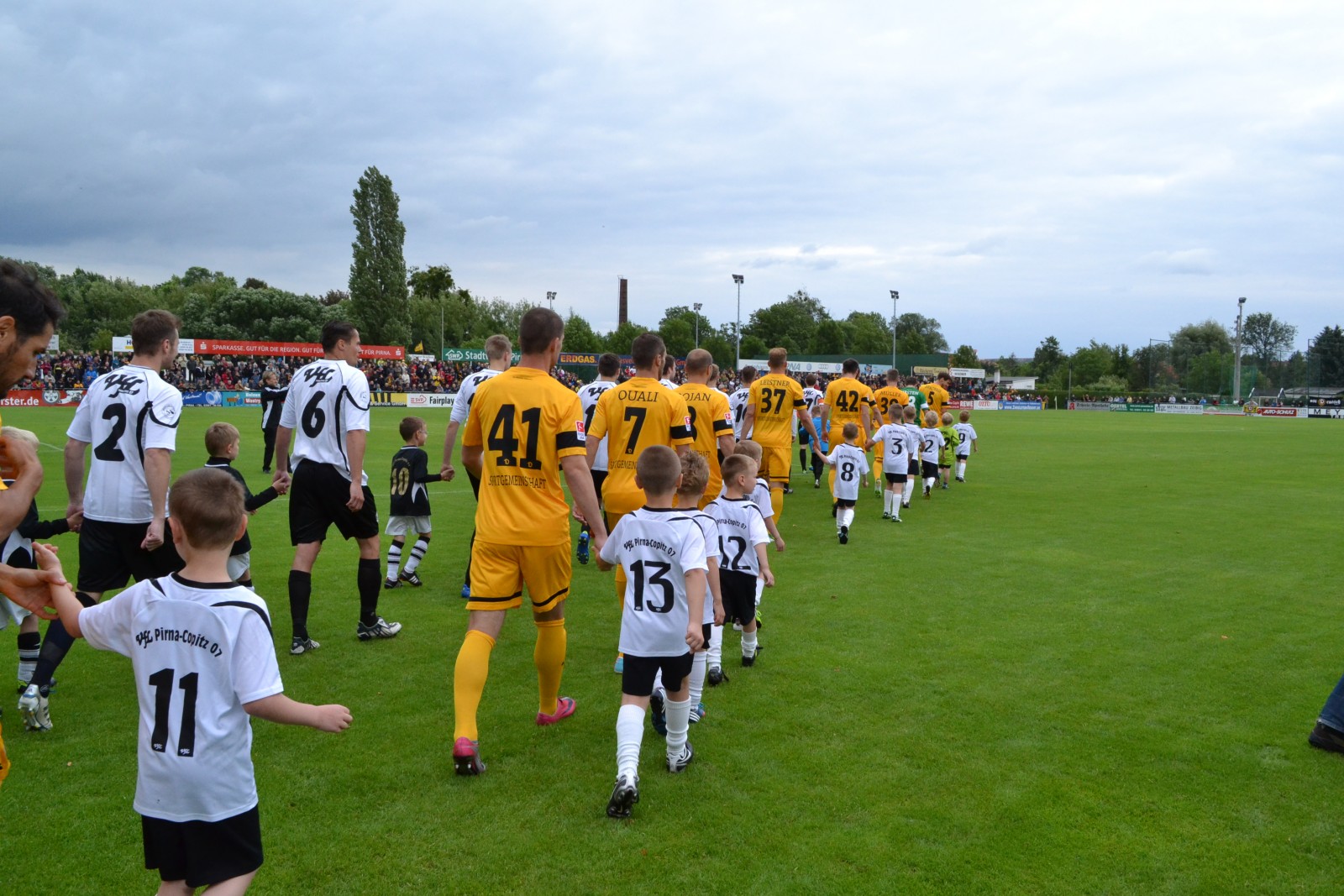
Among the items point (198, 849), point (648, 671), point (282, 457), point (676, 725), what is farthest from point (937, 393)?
point (198, 849)

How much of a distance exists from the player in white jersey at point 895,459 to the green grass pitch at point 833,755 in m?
3.49

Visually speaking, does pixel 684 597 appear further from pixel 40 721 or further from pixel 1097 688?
pixel 40 721

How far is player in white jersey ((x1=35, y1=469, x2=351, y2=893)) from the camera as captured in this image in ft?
8.20

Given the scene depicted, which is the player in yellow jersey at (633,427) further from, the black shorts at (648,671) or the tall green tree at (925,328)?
the tall green tree at (925,328)

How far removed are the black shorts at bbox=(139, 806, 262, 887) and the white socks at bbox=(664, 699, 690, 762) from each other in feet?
7.01

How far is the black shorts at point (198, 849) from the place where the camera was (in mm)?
2557

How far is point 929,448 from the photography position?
592 inches

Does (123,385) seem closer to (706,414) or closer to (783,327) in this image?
(706,414)

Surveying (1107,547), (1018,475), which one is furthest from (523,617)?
(1018,475)

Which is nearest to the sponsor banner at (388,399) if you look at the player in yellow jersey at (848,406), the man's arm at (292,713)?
the player in yellow jersey at (848,406)

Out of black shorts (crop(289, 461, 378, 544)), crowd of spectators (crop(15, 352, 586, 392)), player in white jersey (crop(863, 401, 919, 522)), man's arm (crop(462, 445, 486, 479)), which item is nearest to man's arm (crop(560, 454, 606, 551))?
man's arm (crop(462, 445, 486, 479))

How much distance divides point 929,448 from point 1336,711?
1059 cm

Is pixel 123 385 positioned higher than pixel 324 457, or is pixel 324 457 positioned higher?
pixel 123 385

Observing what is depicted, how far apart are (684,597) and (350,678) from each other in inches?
108
